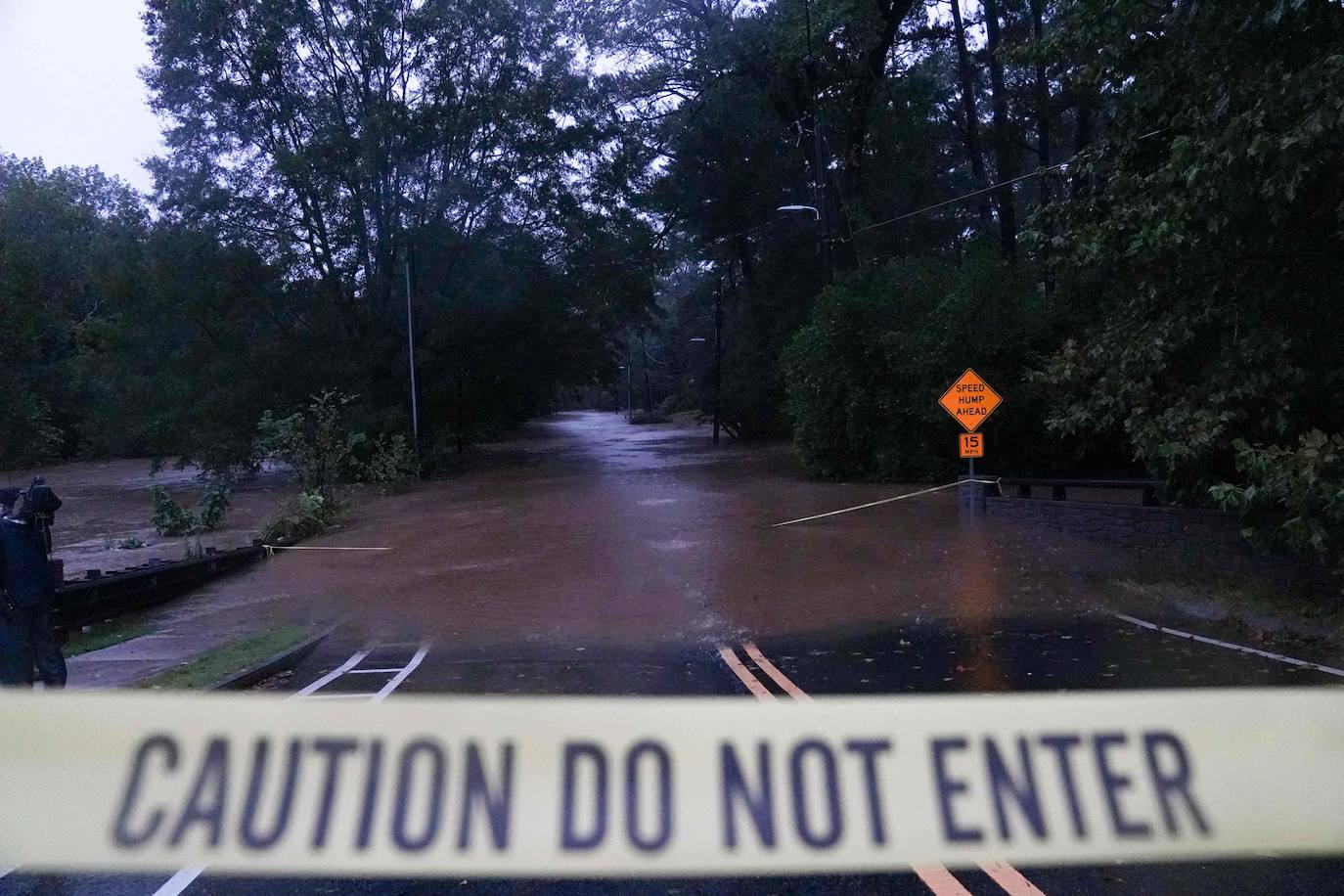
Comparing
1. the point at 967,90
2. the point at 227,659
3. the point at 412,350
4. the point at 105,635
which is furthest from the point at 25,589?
the point at 967,90

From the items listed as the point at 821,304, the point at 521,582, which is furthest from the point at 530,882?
the point at 821,304

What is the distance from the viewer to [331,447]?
86.0ft

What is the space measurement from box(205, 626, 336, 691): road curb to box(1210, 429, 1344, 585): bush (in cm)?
772

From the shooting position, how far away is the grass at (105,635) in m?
9.97

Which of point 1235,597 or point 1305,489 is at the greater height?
point 1305,489

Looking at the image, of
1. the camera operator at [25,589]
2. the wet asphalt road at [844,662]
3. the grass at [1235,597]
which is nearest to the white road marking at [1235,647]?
the wet asphalt road at [844,662]

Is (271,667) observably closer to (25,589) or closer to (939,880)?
(25,589)

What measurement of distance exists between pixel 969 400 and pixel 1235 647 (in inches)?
378

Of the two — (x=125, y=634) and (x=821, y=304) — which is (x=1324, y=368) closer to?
(x=125, y=634)

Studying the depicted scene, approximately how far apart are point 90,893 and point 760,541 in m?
12.2

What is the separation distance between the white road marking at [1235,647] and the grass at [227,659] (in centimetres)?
765

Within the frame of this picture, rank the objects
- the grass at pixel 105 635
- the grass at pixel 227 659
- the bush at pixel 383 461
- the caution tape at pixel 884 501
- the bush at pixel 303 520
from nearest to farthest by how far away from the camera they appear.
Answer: the grass at pixel 227 659 → the grass at pixel 105 635 → the caution tape at pixel 884 501 → the bush at pixel 303 520 → the bush at pixel 383 461

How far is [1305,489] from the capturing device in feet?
26.9

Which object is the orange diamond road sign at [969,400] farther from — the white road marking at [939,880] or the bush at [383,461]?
the bush at [383,461]
